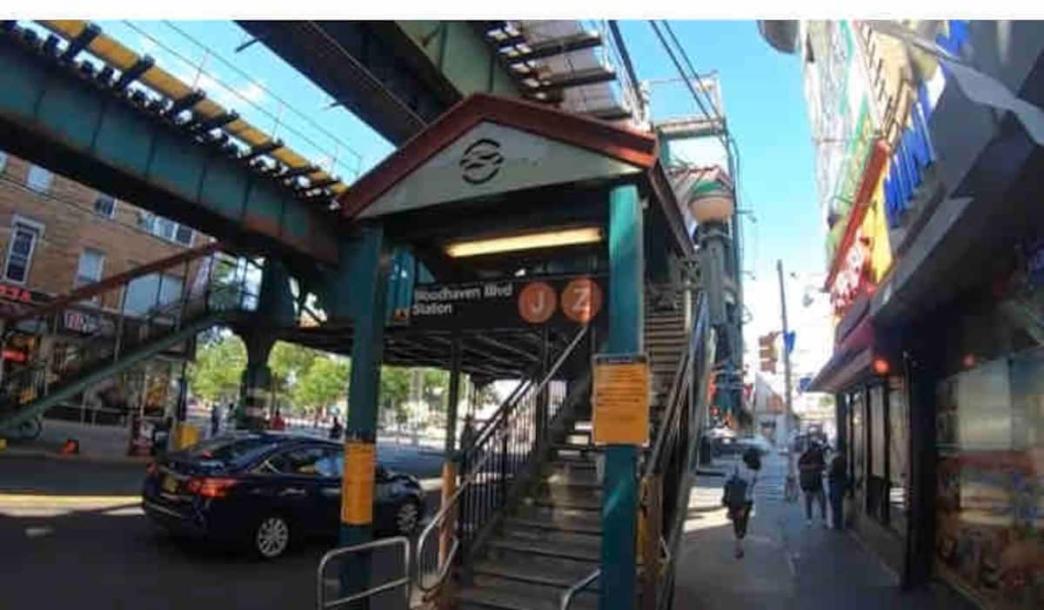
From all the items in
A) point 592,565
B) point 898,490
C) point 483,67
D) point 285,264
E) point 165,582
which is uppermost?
point 483,67

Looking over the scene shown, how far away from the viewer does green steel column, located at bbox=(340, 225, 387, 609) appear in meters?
7.01

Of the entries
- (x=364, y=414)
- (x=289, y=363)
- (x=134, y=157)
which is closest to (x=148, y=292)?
(x=134, y=157)

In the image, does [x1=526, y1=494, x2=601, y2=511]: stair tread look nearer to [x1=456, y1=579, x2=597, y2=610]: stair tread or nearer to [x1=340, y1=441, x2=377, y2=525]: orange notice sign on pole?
[x1=456, y1=579, x2=597, y2=610]: stair tread

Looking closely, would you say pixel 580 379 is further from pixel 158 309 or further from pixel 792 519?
pixel 158 309

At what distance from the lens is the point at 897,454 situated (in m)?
11.7

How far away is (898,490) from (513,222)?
7.65 m

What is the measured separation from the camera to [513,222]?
24.3 ft

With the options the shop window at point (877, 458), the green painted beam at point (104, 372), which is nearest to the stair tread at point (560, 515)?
the shop window at point (877, 458)

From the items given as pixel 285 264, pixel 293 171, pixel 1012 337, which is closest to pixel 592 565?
pixel 1012 337

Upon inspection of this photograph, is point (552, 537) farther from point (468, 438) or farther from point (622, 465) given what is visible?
point (622, 465)

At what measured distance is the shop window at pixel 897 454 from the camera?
10625mm

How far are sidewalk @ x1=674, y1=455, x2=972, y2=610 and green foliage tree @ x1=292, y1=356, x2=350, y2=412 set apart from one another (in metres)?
55.2

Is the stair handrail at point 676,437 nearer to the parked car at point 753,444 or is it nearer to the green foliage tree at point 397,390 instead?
the parked car at point 753,444

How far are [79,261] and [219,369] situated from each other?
43546mm
